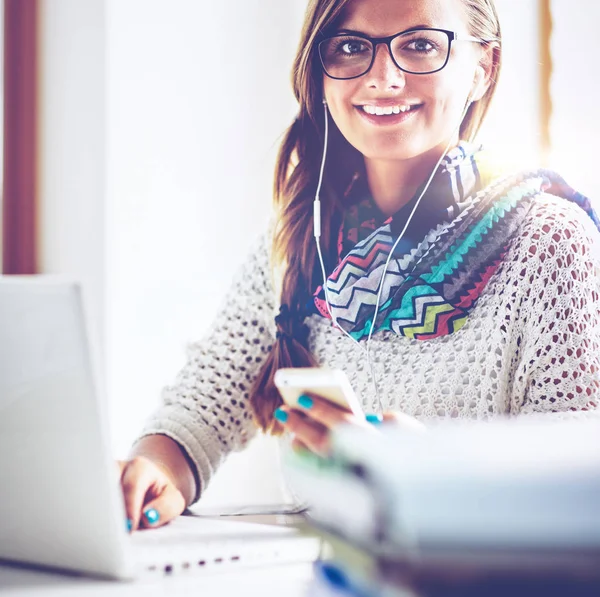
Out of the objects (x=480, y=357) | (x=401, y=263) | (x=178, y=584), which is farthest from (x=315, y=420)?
(x=401, y=263)

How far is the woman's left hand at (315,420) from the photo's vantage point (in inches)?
25.1

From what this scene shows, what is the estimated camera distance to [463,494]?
1.15ft

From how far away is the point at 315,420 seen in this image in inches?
26.4

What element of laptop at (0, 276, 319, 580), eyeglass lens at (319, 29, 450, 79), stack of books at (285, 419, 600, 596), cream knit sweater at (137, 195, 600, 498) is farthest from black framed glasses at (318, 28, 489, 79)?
stack of books at (285, 419, 600, 596)

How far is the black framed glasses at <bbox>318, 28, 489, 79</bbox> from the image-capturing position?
136 cm

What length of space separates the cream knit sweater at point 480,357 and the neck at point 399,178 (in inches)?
9.4

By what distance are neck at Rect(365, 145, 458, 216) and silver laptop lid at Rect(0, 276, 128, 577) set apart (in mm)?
895

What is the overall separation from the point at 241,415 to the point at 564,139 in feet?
2.58

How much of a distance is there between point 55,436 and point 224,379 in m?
0.74

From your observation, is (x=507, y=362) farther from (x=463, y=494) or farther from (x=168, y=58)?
(x=168, y=58)

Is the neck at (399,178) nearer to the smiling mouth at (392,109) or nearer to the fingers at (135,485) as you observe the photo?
the smiling mouth at (392,109)

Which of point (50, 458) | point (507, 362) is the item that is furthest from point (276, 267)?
point (50, 458)

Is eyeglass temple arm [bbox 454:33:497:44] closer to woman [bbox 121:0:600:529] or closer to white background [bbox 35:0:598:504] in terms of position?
woman [bbox 121:0:600:529]

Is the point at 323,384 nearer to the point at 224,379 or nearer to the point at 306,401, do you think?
the point at 306,401
